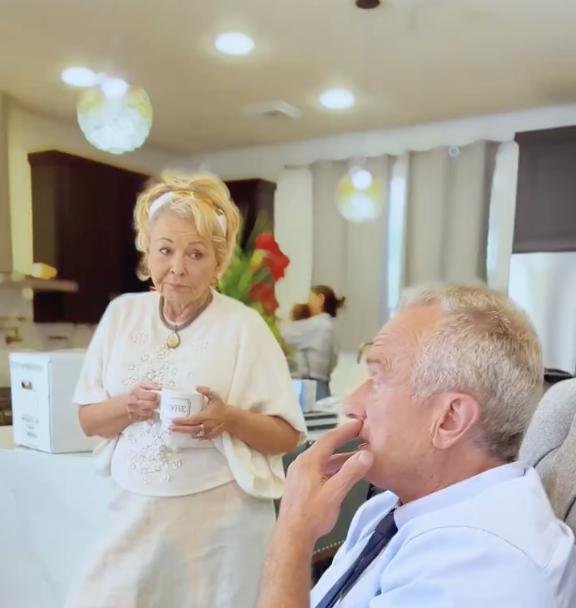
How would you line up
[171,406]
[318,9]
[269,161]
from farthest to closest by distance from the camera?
[269,161], [318,9], [171,406]

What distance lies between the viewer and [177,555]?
4.39ft

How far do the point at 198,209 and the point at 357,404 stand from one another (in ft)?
1.93

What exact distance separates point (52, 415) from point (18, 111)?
113 inches

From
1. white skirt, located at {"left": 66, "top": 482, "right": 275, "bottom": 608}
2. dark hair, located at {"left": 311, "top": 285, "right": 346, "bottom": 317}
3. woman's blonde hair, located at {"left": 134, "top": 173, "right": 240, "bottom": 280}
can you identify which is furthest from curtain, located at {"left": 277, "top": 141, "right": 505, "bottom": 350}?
white skirt, located at {"left": 66, "top": 482, "right": 275, "bottom": 608}

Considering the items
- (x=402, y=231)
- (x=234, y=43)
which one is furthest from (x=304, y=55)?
(x=402, y=231)

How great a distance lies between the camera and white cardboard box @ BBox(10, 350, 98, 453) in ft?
6.23

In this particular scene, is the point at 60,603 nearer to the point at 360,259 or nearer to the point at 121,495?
the point at 121,495

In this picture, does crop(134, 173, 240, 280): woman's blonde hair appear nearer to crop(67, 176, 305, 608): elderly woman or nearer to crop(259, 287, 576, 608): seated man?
crop(67, 176, 305, 608): elderly woman

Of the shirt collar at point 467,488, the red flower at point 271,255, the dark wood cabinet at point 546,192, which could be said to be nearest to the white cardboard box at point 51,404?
the red flower at point 271,255

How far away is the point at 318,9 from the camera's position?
2.70 meters

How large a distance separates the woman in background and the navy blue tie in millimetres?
2909

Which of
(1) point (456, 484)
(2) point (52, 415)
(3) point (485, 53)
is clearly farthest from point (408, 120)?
(1) point (456, 484)

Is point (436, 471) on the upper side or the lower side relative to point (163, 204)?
lower

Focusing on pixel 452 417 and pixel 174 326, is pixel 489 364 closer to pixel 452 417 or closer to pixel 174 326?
pixel 452 417
